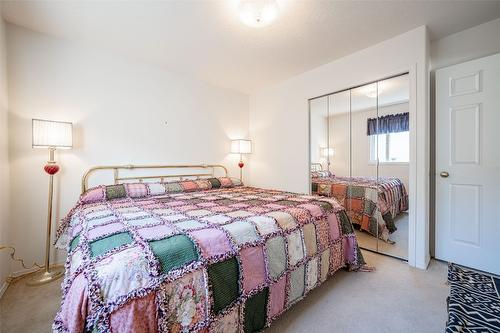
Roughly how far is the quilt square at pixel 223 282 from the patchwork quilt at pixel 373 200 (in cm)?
213

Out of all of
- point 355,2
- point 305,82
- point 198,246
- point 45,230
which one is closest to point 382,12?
point 355,2

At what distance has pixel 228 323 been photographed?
3.75ft

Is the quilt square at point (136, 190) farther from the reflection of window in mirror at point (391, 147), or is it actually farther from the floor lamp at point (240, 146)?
the reflection of window in mirror at point (391, 147)

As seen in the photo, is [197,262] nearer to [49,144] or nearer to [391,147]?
[49,144]

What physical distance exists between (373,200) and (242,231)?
6.69 ft

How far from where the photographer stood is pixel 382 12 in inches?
78.0

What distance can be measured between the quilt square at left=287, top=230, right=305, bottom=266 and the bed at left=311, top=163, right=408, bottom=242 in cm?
151

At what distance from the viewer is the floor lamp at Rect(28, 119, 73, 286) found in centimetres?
198

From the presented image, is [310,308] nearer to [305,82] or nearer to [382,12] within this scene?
[382,12]

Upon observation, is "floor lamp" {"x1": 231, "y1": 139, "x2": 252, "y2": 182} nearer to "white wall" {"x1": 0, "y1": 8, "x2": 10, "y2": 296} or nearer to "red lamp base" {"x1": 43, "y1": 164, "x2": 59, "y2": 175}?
"red lamp base" {"x1": 43, "y1": 164, "x2": 59, "y2": 175}

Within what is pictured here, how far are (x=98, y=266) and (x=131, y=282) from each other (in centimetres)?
16

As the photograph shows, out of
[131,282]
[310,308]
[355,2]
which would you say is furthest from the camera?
[355,2]

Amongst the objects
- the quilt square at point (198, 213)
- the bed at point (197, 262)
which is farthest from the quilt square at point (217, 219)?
the quilt square at point (198, 213)

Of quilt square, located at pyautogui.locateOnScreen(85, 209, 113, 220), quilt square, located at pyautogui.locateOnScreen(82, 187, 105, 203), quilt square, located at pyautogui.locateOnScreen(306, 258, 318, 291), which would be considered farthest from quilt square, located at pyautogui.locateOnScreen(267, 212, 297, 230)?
quilt square, located at pyautogui.locateOnScreen(82, 187, 105, 203)
